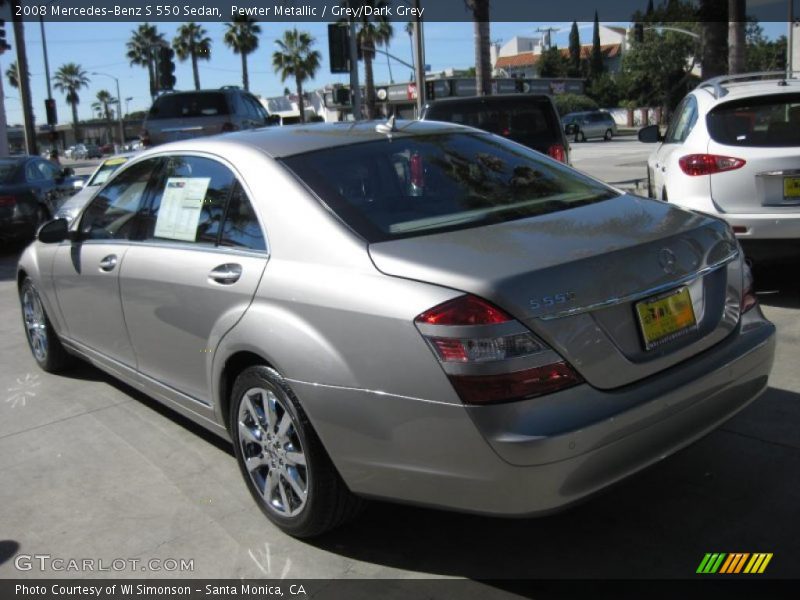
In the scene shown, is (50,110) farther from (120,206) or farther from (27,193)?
(120,206)

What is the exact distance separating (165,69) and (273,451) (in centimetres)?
1744

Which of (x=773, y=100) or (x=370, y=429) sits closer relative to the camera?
(x=370, y=429)

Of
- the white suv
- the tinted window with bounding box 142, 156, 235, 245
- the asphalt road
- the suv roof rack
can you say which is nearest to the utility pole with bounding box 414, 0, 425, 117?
the suv roof rack

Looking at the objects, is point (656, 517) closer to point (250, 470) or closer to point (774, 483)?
point (774, 483)

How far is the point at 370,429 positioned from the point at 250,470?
90 cm

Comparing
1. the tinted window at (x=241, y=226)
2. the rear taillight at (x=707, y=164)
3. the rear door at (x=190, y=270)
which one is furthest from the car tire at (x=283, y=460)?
the rear taillight at (x=707, y=164)

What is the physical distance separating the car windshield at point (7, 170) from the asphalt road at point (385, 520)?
9534mm

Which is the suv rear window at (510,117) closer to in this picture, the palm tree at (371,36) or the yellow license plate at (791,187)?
the yellow license plate at (791,187)

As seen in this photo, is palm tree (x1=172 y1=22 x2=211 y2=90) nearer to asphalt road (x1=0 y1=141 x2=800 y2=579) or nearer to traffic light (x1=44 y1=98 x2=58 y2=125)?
traffic light (x1=44 y1=98 x2=58 y2=125)

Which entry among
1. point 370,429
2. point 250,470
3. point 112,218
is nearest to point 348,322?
point 370,429

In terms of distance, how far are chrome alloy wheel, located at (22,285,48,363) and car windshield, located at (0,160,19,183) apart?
7.87 meters

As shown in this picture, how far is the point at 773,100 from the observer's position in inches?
235

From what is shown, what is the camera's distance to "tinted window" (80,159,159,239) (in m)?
4.29

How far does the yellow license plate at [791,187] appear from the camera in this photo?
569 centimetres
